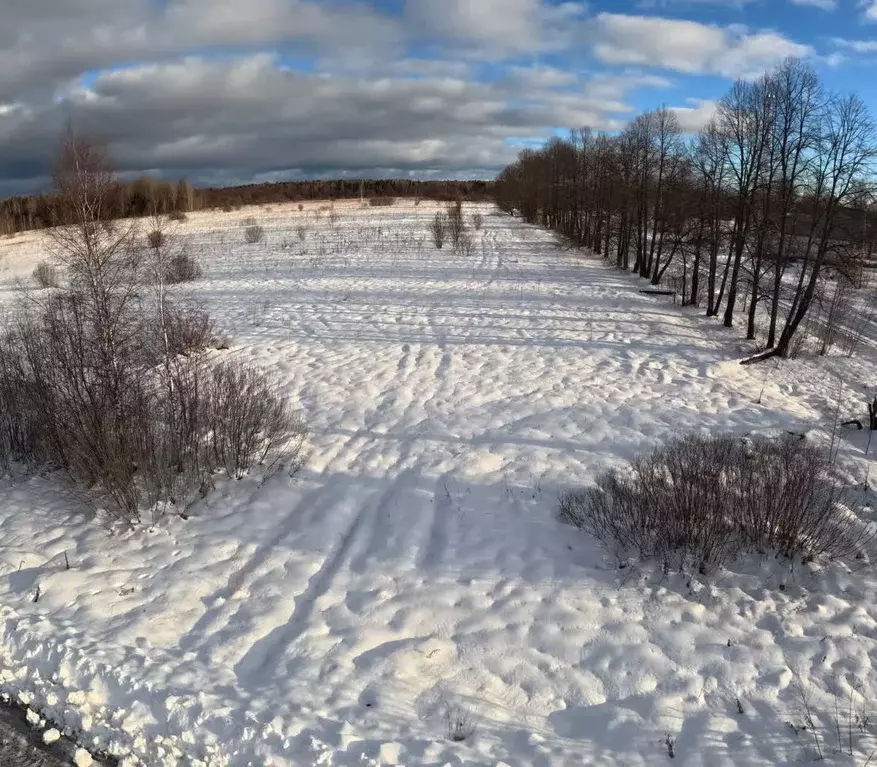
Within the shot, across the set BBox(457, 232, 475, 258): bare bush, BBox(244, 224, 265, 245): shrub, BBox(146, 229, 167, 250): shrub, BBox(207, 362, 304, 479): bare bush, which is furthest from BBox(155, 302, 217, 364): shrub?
BBox(244, 224, 265, 245): shrub

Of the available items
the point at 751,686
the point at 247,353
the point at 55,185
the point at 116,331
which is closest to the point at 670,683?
the point at 751,686

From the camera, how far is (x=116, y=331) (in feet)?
24.0

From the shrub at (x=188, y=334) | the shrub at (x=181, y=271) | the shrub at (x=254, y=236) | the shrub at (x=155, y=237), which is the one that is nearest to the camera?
the shrub at (x=155, y=237)

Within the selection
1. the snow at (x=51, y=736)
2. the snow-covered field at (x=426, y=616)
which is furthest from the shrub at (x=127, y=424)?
the snow at (x=51, y=736)

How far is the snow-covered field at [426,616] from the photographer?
4.02 m

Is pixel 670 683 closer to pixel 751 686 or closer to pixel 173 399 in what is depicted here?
pixel 751 686

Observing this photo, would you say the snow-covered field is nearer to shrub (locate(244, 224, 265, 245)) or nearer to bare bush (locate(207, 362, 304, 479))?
bare bush (locate(207, 362, 304, 479))

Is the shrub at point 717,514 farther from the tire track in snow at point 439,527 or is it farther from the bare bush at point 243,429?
the bare bush at point 243,429

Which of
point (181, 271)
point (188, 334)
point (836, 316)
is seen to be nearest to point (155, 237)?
point (188, 334)

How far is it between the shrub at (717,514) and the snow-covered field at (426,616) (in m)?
0.23

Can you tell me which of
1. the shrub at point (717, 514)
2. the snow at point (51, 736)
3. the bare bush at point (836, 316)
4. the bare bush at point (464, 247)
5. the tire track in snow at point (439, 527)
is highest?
the bare bush at point (464, 247)

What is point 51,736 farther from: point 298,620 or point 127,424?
point 127,424

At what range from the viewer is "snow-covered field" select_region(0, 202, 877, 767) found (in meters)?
4.02

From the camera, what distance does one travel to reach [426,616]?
5148mm
